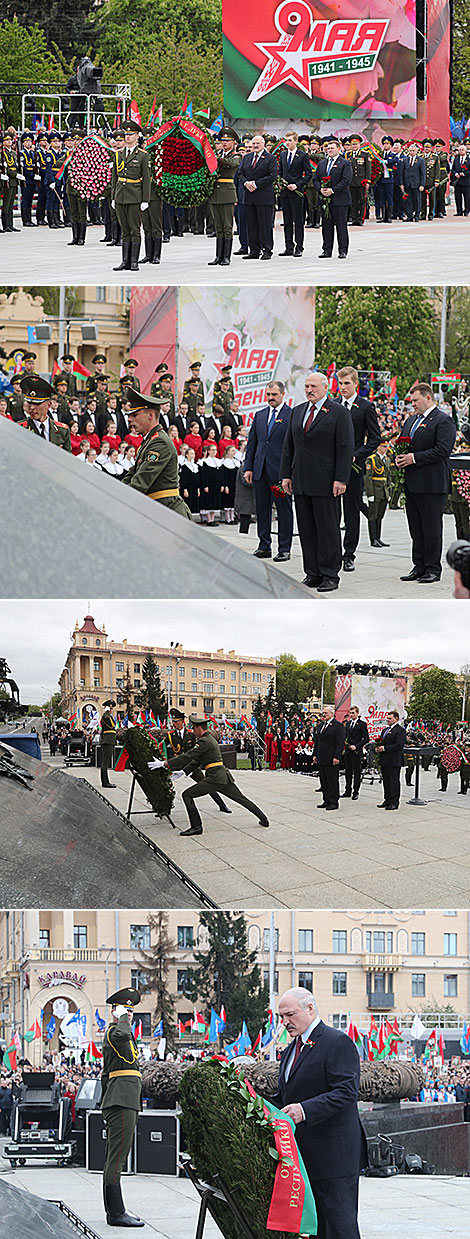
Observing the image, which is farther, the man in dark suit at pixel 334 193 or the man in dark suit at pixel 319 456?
the man in dark suit at pixel 334 193

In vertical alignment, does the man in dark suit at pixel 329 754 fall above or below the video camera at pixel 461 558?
below

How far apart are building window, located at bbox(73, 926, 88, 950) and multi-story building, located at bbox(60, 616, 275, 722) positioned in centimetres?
979

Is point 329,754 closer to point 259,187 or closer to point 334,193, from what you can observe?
point 259,187

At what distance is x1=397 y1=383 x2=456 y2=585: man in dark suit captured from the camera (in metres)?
8.04

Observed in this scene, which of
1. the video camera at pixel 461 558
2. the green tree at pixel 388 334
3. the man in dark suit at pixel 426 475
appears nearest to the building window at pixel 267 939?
the green tree at pixel 388 334

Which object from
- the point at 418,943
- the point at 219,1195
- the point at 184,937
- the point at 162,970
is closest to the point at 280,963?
the point at 184,937

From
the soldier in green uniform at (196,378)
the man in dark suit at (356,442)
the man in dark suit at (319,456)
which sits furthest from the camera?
the soldier in green uniform at (196,378)

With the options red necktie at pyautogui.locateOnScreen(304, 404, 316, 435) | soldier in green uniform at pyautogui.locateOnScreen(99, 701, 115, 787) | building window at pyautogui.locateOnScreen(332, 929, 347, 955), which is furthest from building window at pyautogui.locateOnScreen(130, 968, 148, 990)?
red necktie at pyautogui.locateOnScreen(304, 404, 316, 435)

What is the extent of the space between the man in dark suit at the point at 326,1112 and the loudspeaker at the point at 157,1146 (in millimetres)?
3728

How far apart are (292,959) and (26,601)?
14.1 meters

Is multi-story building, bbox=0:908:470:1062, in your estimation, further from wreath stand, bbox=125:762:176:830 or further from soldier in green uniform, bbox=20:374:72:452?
wreath stand, bbox=125:762:176:830

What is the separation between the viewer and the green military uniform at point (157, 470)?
699 centimetres

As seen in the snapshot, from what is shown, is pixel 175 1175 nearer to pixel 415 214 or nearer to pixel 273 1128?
pixel 273 1128

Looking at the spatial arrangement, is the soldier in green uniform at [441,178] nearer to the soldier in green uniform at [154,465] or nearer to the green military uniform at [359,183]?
the green military uniform at [359,183]
